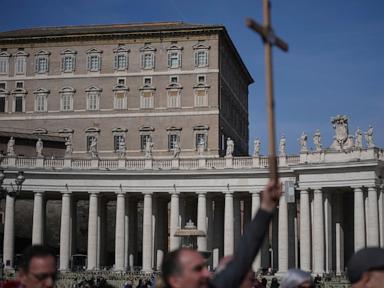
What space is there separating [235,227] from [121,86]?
84.2 feet

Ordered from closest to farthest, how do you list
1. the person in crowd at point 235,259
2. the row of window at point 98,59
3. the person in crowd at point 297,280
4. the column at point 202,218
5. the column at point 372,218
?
the person in crowd at point 235,259, the person in crowd at point 297,280, the column at point 372,218, the column at point 202,218, the row of window at point 98,59

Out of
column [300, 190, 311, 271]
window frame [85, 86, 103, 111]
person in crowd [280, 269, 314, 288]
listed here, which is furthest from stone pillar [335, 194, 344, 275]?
person in crowd [280, 269, 314, 288]

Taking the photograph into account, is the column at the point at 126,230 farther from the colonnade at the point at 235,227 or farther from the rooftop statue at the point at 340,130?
the rooftop statue at the point at 340,130

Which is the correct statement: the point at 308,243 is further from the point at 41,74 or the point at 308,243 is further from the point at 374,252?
the point at 374,252

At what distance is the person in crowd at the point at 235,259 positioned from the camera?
639 centimetres

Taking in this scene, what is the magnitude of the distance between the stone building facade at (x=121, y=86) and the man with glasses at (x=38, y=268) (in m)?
76.0

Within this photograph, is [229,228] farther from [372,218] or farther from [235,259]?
[235,259]

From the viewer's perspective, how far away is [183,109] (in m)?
85.2

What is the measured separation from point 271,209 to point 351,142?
60766 millimetres

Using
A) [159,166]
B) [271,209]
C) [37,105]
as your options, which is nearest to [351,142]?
[159,166]

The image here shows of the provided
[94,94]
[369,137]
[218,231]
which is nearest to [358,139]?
[369,137]

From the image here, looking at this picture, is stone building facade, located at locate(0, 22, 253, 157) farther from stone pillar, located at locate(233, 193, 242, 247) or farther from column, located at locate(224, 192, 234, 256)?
column, located at locate(224, 192, 234, 256)

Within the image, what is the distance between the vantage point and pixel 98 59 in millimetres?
88562

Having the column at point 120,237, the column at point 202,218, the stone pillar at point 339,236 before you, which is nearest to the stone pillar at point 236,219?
the column at point 202,218
